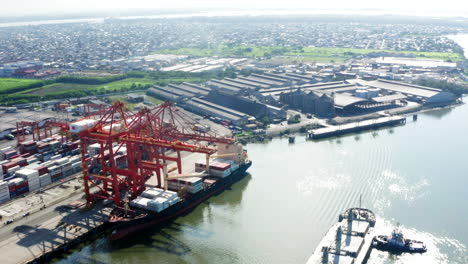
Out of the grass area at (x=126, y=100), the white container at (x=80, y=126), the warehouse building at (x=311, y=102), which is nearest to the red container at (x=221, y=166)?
the white container at (x=80, y=126)

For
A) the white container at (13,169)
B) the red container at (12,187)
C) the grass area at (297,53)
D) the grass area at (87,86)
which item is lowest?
the red container at (12,187)

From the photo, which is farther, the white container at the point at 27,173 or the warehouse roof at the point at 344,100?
the warehouse roof at the point at 344,100

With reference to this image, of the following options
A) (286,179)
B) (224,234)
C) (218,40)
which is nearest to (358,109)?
(286,179)

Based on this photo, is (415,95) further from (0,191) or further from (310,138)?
(0,191)

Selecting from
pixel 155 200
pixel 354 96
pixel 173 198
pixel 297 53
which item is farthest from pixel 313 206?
pixel 297 53

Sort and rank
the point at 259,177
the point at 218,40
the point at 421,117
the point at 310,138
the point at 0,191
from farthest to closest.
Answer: the point at 218,40
the point at 421,117
the point at 310,138
the point at 259,177
the point at 0,191

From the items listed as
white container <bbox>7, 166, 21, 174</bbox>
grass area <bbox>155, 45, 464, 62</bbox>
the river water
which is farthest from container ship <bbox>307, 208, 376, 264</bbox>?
grass area <bbox>155, 45, 464, 62</bbox>

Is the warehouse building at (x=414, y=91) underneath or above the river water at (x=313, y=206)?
above

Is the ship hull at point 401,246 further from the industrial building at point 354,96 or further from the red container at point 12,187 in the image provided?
the industrial building at point 354,96
